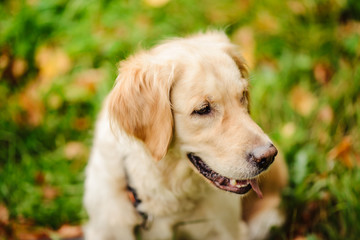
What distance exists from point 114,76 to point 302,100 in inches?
68.7

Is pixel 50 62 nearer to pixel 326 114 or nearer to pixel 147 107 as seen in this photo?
pixel 147 107

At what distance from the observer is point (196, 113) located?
2.18 m

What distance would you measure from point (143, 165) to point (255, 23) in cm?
261

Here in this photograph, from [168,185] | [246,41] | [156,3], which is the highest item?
[156,3]

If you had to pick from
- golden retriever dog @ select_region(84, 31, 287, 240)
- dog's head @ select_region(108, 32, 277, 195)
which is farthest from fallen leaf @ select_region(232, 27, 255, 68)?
dog's head @ select_region(108, 32, 277, 195)

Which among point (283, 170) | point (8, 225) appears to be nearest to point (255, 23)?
point (283, 170)

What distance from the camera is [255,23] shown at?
175 inches

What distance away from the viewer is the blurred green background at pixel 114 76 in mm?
3184

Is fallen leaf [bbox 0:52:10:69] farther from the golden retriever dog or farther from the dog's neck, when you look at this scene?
the dog's neck

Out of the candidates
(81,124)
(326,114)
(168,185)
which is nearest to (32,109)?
(81,124)

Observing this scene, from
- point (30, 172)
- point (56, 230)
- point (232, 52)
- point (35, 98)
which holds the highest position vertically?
point (232, 52)

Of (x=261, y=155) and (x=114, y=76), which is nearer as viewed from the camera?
(x=261, y=155)

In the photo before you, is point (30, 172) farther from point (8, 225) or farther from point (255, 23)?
point (255, 23)

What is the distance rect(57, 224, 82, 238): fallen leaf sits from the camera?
315 cm
